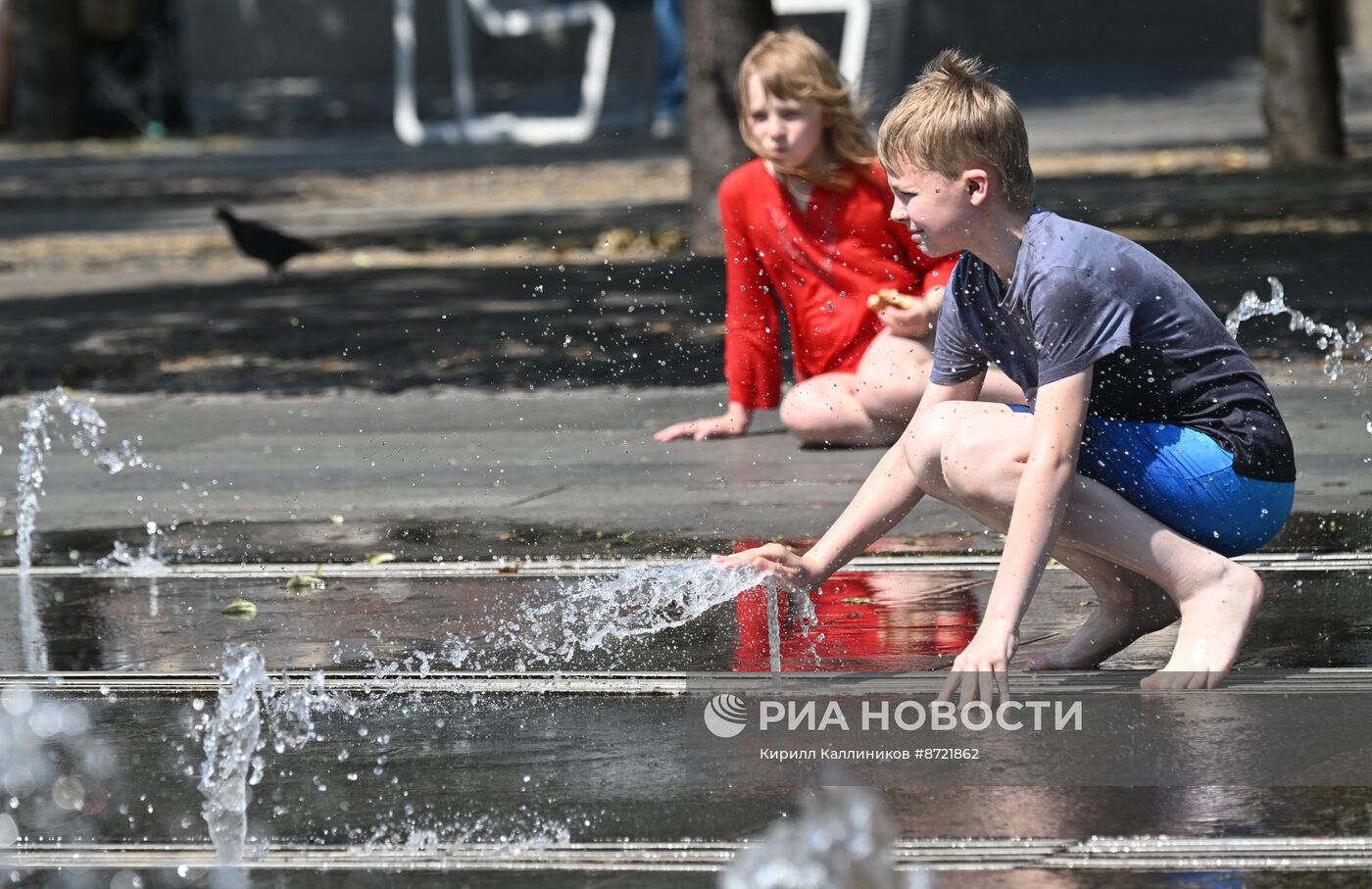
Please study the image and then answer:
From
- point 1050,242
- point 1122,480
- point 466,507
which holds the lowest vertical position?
point 466,507

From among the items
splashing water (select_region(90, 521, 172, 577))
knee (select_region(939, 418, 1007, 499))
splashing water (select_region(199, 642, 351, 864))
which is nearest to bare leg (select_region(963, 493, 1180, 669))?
knee (select_region(939, 418, 1007, 499))

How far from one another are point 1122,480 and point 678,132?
21.3 meters

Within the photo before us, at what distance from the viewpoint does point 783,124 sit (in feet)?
20.1

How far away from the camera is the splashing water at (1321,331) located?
27.4 ft

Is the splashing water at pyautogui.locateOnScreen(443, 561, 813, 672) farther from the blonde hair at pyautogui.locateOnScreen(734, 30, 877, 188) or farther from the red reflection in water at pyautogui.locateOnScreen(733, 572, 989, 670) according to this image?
the blonde hair at pyautogui.locateOnScreen(734, 30, 877, 188)

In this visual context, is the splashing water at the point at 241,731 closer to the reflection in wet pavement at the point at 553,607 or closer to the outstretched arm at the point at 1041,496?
the reflection in wet pavement at the point at 553,607

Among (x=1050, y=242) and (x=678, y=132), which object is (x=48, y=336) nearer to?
(x=1050, y=242)

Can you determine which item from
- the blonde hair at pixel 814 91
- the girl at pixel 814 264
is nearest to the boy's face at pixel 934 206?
the girl at pixel 814 264

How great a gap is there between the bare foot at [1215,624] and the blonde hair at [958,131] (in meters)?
0.85

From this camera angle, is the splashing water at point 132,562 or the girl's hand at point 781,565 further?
the splashing water at point 132,562

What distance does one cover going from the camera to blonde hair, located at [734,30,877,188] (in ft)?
19.7

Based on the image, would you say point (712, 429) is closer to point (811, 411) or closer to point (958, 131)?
point (811, 411)

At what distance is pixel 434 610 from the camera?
5.19 metres

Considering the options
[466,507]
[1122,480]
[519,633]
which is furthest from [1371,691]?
[466,507]
